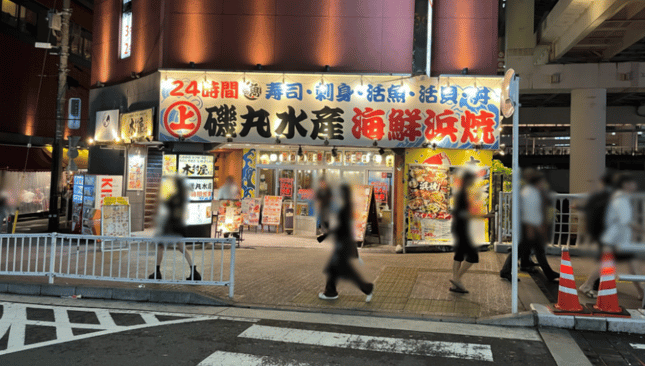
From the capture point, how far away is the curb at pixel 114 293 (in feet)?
23.1

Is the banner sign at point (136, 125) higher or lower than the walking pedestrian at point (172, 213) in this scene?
higher

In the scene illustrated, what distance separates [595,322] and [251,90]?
364 inches

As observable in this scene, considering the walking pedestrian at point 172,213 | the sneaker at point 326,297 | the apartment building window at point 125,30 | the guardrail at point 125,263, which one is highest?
the apartment building window at point 125,30

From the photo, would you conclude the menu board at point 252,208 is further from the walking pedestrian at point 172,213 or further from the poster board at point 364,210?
the walking pedestrian at point 172,213

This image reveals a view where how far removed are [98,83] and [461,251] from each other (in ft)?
45.9

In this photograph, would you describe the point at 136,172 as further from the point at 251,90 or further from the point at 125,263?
the point at 125,263

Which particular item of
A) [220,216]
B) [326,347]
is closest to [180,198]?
[326,347]

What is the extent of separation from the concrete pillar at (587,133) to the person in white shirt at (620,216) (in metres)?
20.7

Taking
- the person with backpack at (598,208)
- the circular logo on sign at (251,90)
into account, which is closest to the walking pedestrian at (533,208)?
the person with backpack at (598,208)

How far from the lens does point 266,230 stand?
15.0 metres

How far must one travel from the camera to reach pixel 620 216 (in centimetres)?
356

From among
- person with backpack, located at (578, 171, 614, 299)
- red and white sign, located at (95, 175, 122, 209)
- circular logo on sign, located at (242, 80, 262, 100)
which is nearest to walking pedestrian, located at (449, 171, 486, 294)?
person with backpack, located at (578, 171, 614, 299)

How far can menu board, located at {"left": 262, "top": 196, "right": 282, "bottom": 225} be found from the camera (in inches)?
567

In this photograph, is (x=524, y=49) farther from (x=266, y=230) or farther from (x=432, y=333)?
(x=432, y=333)
